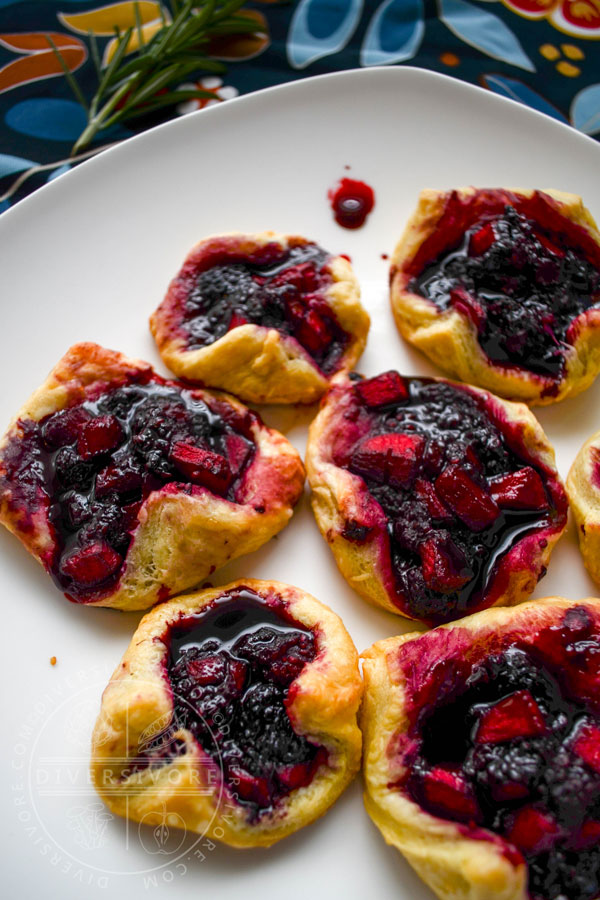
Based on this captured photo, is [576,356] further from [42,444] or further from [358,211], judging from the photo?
[42,444]

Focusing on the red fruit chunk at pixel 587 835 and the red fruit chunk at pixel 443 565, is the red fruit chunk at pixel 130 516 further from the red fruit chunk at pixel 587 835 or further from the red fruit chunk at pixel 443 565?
the red fruit chunk at pixel 587 835

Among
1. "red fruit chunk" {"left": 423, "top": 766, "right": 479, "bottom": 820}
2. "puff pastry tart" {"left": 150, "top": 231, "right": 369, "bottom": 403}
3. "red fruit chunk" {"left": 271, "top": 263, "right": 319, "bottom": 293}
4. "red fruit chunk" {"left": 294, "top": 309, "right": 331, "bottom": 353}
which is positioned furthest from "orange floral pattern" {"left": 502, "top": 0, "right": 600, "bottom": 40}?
"red fruit chunk" {"left": 423, "top": 766, "right": 479, "bottom": 820}

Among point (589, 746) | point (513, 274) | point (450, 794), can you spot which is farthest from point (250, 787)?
point (513, 274)

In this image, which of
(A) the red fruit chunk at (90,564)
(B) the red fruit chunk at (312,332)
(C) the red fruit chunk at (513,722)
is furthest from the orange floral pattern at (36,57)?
(C) the red fruit chunk at (513,722)

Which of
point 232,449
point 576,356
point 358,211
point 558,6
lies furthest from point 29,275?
point 558,6

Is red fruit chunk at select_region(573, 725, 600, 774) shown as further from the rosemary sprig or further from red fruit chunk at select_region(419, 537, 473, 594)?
the rosemary sprig

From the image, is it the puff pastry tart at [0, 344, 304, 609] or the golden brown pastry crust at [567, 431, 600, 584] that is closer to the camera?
the puff pastry tart at [0, 344, 304, 609]

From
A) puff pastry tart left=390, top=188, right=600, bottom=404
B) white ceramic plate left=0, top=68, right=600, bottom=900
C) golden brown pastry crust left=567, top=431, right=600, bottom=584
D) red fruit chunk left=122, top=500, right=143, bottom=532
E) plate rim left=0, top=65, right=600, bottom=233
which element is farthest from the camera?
plate rim left=0, top=65, right=600, bottom=233
